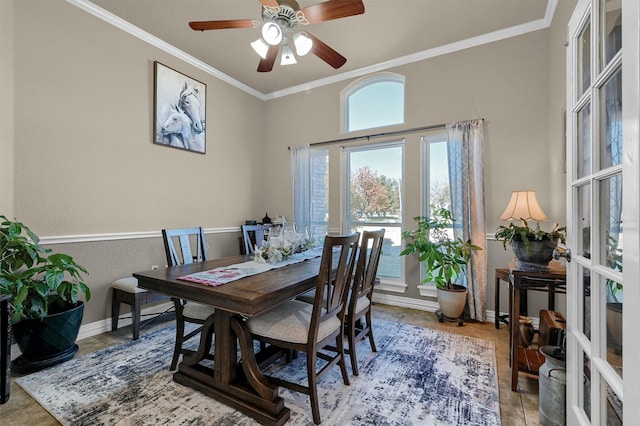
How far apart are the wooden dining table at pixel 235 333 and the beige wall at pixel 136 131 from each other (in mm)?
1410

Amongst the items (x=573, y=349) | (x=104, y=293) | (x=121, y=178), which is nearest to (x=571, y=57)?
(x=573, y=349)

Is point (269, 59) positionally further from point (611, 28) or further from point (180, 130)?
point (611, 28)

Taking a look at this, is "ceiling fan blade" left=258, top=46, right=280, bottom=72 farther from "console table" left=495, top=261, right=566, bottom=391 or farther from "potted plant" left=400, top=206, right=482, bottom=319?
"console table" left=495, top=261, right=566, bottom=391

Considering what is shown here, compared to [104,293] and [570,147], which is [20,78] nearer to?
[104,293]

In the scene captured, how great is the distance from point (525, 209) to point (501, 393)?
1423mm

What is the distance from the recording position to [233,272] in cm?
191

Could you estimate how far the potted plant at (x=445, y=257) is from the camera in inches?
116

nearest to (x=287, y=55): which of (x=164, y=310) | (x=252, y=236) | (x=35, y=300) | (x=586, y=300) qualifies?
(x=252, y=236)

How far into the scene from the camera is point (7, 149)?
2.23m

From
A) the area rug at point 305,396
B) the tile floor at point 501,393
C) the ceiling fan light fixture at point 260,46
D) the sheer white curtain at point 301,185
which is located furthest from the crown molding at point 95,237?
the ceiling fan light fixture at point 260,46

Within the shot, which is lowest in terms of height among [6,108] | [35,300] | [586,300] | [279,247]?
[35,300]

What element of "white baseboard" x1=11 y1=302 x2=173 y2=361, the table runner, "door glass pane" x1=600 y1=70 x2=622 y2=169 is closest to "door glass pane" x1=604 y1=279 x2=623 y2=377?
"door glass pane" x1=600 y1=70 x2=622 y2=169

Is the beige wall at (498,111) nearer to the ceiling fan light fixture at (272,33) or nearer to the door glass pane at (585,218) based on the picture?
the door glass pane at (585,218)

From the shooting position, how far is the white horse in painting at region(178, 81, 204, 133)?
3424mm
